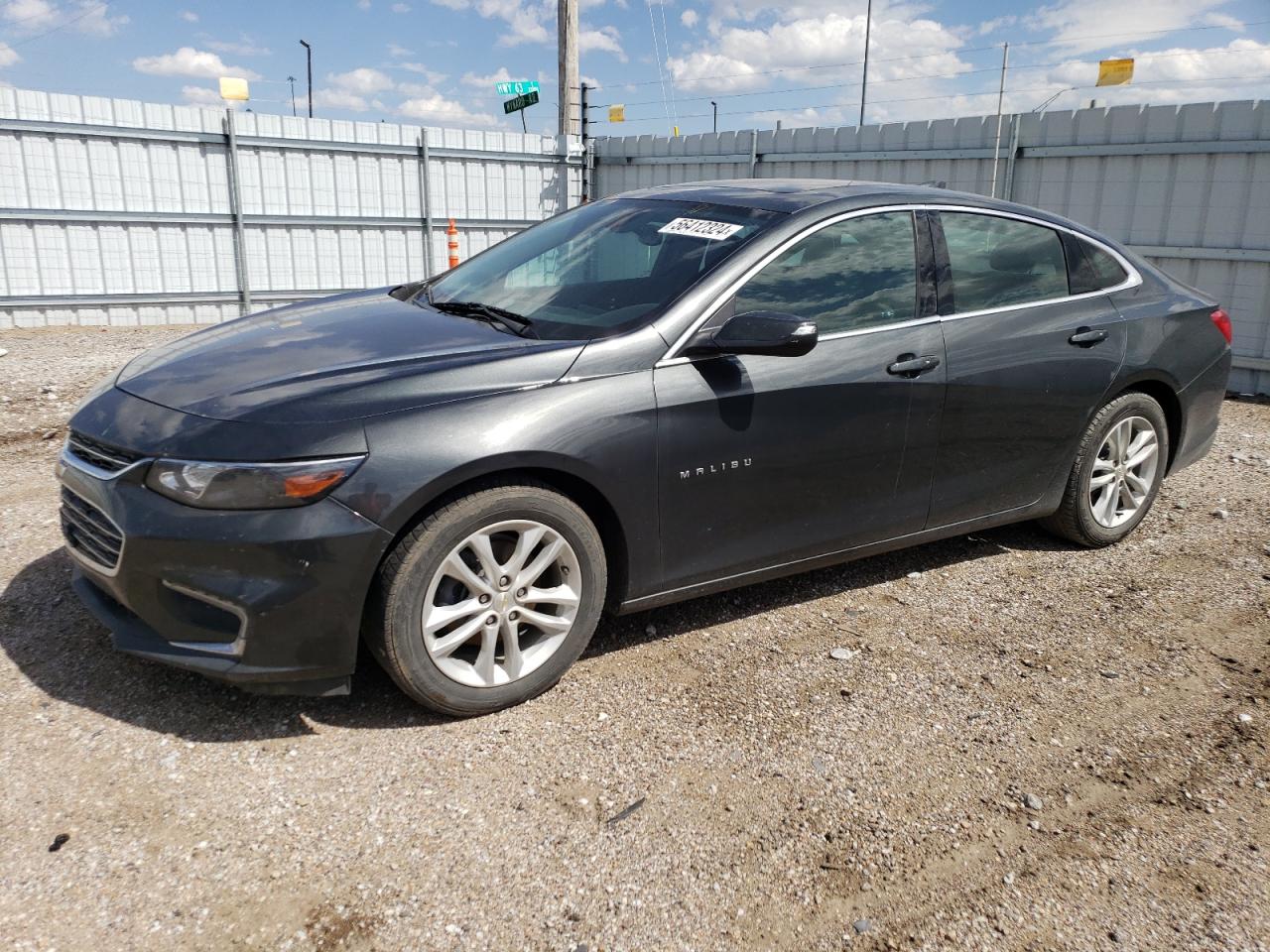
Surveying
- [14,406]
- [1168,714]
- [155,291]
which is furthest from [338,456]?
[155,291]

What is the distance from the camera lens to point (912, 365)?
3.93 metres

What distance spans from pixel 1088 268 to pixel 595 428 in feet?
9.09

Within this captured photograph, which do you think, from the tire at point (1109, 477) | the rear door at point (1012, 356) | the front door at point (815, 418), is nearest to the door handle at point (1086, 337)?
the rear door at point (1012, 356)

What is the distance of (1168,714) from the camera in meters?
3.50

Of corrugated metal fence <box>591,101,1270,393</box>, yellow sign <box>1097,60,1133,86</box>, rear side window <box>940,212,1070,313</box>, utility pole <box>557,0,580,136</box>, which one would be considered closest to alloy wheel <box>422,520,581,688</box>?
rear side window <box>940,212,1070,313</box>

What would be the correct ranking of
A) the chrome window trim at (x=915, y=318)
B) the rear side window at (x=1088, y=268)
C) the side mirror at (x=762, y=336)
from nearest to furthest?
the side mirror at (x=762, y=336) < the chrome window trim at (x=915, y=318) < the rear side window at (x=1088, y=268)

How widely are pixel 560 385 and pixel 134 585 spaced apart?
140cm

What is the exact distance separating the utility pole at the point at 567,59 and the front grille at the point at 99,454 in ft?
42.4

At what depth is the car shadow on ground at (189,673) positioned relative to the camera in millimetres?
3221

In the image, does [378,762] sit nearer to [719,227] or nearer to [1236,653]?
[719,227]

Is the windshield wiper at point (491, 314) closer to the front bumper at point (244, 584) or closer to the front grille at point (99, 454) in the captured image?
the front bumper at point (244, 584)

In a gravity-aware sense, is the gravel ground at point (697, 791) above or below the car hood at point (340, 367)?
below

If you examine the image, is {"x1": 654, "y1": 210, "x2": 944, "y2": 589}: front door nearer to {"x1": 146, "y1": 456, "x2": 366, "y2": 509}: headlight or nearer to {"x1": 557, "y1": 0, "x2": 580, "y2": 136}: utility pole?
{"x1": 146, "y1": 456, "x2": 366, "y2": 509}: headlight

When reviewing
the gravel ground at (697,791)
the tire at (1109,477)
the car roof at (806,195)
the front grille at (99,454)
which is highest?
the car roof at (806,195)
